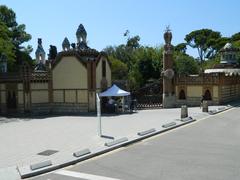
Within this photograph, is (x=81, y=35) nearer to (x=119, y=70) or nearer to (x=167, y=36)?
(x=167, y=36)

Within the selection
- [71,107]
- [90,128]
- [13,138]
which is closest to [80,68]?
[71,107]

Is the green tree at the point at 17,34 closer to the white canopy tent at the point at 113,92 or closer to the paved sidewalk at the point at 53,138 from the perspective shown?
the white canopy tent at the point at 113,92

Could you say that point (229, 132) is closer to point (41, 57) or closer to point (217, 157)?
point (217, 157)

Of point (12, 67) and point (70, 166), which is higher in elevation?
point (12, 67)

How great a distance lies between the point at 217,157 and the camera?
49.1 feet

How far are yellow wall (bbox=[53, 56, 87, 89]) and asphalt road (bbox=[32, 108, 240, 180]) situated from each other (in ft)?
50.0

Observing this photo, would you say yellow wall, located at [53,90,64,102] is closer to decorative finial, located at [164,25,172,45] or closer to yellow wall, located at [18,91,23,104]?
yellow wall, located at [18,91,23,104]

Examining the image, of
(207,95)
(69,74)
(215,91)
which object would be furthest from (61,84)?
(215,91)

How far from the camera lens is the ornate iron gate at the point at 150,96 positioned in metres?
39.5

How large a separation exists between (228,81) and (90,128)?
22.9 m

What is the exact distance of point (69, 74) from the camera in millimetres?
35250

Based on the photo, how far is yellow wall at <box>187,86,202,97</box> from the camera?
129ft

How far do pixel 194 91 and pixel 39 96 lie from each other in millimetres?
15802

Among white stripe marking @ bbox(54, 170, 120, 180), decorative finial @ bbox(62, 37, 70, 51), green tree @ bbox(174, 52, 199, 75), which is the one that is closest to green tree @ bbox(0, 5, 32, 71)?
decorative finial @ bbox(62, 37, 70, 51)
